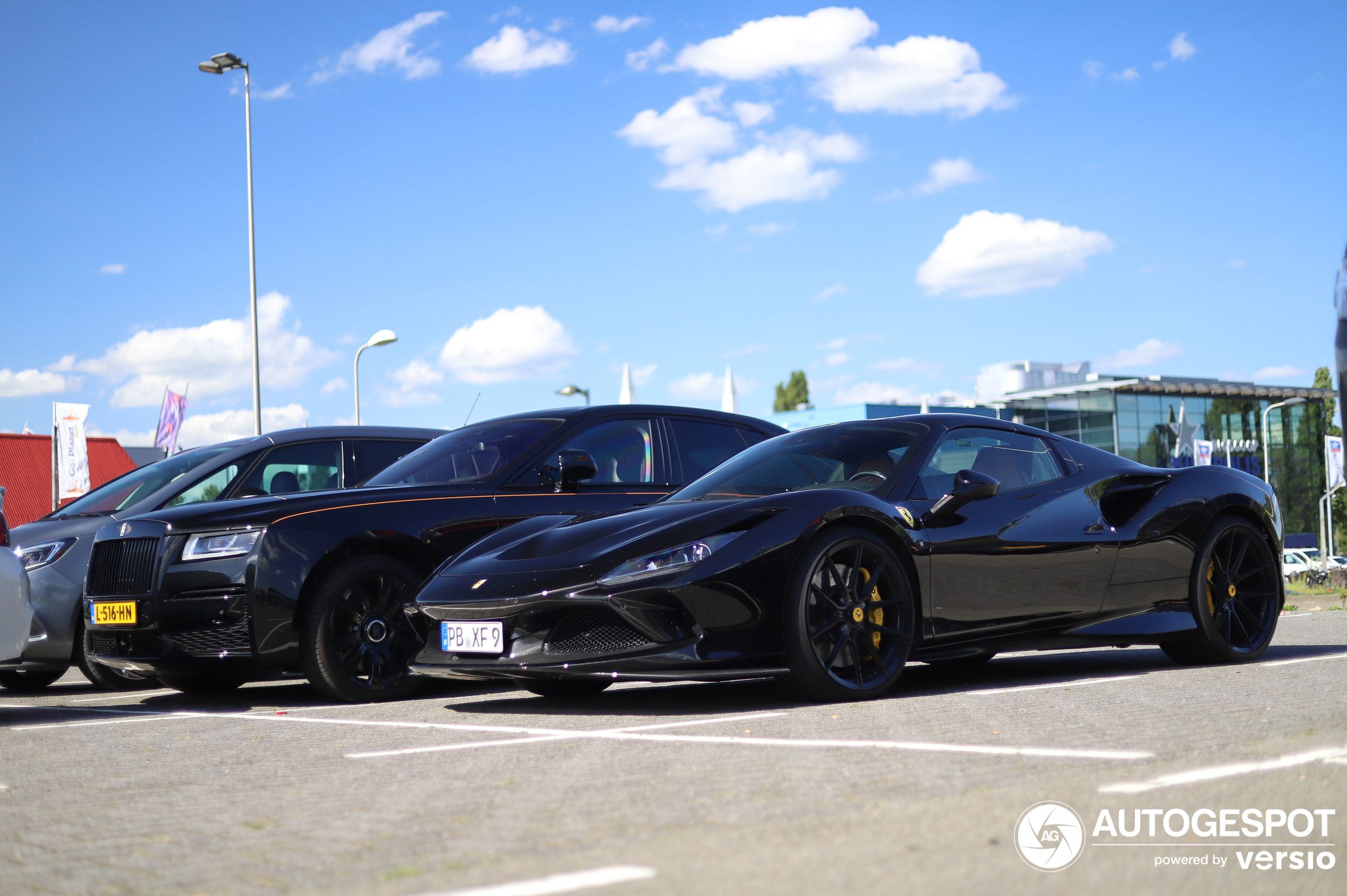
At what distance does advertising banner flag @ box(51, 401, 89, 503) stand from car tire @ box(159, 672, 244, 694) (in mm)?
16119

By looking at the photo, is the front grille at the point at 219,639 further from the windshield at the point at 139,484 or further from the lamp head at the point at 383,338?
the lamp head at the point at 383,338

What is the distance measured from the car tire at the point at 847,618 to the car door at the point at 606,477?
6.46ft

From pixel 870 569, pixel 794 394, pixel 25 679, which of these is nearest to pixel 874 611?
pixel 870 569

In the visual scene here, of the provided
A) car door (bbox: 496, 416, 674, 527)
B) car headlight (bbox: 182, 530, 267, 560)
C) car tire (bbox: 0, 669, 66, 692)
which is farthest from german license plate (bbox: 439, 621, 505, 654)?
car tire (bbox: 0, 669, 66, 692)

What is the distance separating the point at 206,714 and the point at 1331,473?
3070cm

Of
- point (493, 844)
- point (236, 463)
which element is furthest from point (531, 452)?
point (493, 844)

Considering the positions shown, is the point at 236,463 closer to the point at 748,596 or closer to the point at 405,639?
the point at 405,639

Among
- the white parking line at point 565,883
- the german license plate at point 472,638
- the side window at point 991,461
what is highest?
the side window at point 991,461

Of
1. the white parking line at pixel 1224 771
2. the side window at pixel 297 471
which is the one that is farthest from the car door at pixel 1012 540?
the side window at pixel 297 471

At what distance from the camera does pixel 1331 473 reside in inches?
1231

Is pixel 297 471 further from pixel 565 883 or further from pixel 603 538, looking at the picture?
pixel 565 883

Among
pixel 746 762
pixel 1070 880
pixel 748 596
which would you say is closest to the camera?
pixel 1070 880

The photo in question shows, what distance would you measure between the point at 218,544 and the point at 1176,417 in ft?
213

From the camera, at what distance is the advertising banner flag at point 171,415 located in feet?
85.0
